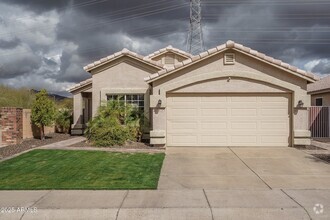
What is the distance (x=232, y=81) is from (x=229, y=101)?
2.88 feet

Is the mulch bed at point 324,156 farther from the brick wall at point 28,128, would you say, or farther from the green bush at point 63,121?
the green bush at point 63,121

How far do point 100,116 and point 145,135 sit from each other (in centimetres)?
250

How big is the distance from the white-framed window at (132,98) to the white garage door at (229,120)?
136 inches

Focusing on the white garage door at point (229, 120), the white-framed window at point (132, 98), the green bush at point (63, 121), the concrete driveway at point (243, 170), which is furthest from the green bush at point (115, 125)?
the green bush at point (63, 121)

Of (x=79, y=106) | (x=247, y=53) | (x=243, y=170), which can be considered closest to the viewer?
(x=243, y=170)

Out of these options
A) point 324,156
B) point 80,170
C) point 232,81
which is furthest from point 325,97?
point 80,170

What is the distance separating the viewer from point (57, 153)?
1360 cm

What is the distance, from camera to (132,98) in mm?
19219

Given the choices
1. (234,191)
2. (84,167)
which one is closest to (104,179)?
(84,167)

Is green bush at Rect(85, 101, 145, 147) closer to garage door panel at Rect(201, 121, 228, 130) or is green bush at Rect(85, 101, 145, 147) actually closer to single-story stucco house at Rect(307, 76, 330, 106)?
garage door panel at Rect(201, 121, 228, 130)

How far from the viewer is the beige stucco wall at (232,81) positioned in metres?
15.6

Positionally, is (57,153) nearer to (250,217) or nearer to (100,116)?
(100,116)

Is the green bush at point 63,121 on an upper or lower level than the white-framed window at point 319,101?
lower

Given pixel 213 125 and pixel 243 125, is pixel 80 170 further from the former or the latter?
pixel 243 125
